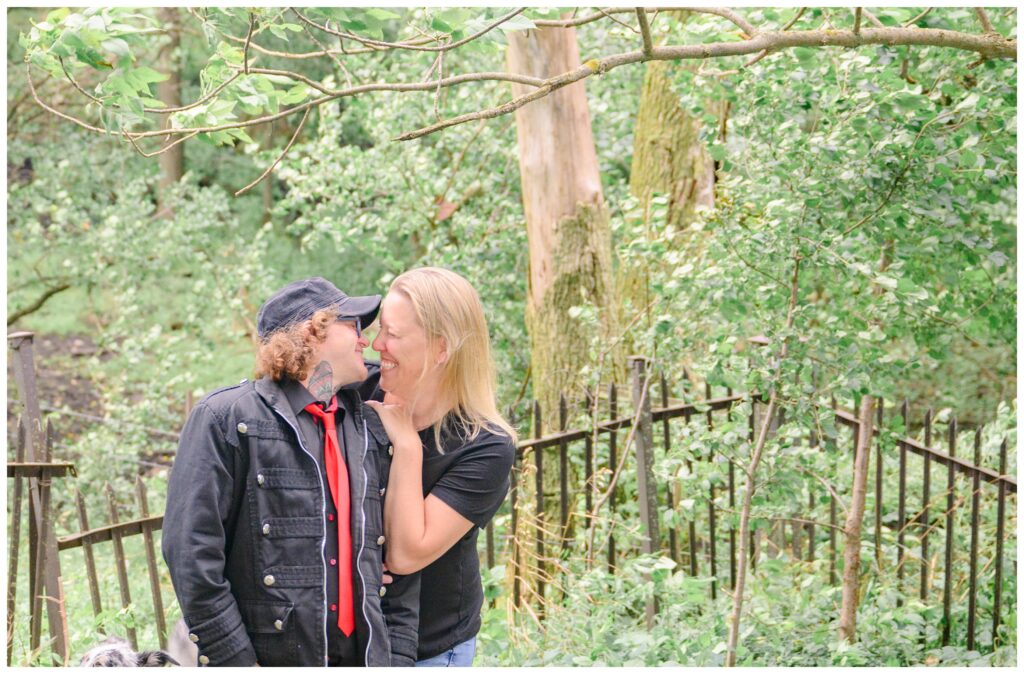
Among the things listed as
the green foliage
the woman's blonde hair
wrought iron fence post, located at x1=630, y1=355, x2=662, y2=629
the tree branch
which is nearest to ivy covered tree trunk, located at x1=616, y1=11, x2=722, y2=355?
the green foliage

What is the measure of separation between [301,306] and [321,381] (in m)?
0.18

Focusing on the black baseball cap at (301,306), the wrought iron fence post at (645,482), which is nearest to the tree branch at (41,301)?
the wrought iron fence post at (645,482)

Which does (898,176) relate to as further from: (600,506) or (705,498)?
(600,506)

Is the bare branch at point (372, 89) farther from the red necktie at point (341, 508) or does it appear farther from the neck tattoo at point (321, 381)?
the red necktie at point (341, 508)

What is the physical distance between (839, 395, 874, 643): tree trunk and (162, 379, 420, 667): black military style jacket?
225 centimetres

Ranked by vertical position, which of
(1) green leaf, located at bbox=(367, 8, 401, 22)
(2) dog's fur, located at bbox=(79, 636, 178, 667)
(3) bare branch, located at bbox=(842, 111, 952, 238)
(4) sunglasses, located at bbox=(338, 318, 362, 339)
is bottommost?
(2) dog's fur, located at bbox=(79, 636, 178, 667)

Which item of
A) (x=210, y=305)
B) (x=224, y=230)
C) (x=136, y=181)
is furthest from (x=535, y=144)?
(x=224, y=230)

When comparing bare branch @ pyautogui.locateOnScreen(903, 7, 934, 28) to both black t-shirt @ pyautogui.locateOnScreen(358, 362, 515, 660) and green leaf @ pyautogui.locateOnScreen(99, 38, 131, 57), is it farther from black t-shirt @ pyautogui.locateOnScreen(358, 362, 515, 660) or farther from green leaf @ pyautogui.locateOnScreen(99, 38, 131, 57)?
green leaf @ pyautogui.locateOnScreen(99, 38, 131, 57)

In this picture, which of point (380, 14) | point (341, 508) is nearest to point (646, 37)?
point (380, 14)

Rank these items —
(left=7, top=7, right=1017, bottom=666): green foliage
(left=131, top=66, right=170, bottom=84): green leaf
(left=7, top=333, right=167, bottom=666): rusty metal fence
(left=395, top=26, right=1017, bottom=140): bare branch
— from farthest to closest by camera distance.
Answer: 1. (left=7, top=333, right=167, bottom=666): rusty metal fence
2. (left=7, top=7, right=1017, bottom=666): green foliage
3. (left=395, top=26, right=1017, bottom=140): bare branch
4. (left=131, top=66, right=170, bottom=84): green leaf

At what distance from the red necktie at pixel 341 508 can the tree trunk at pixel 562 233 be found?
3397 millimetres

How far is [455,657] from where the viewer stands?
263 centimetres

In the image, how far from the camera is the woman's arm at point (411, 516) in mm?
2371

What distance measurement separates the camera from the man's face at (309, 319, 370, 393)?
2.33 metres
